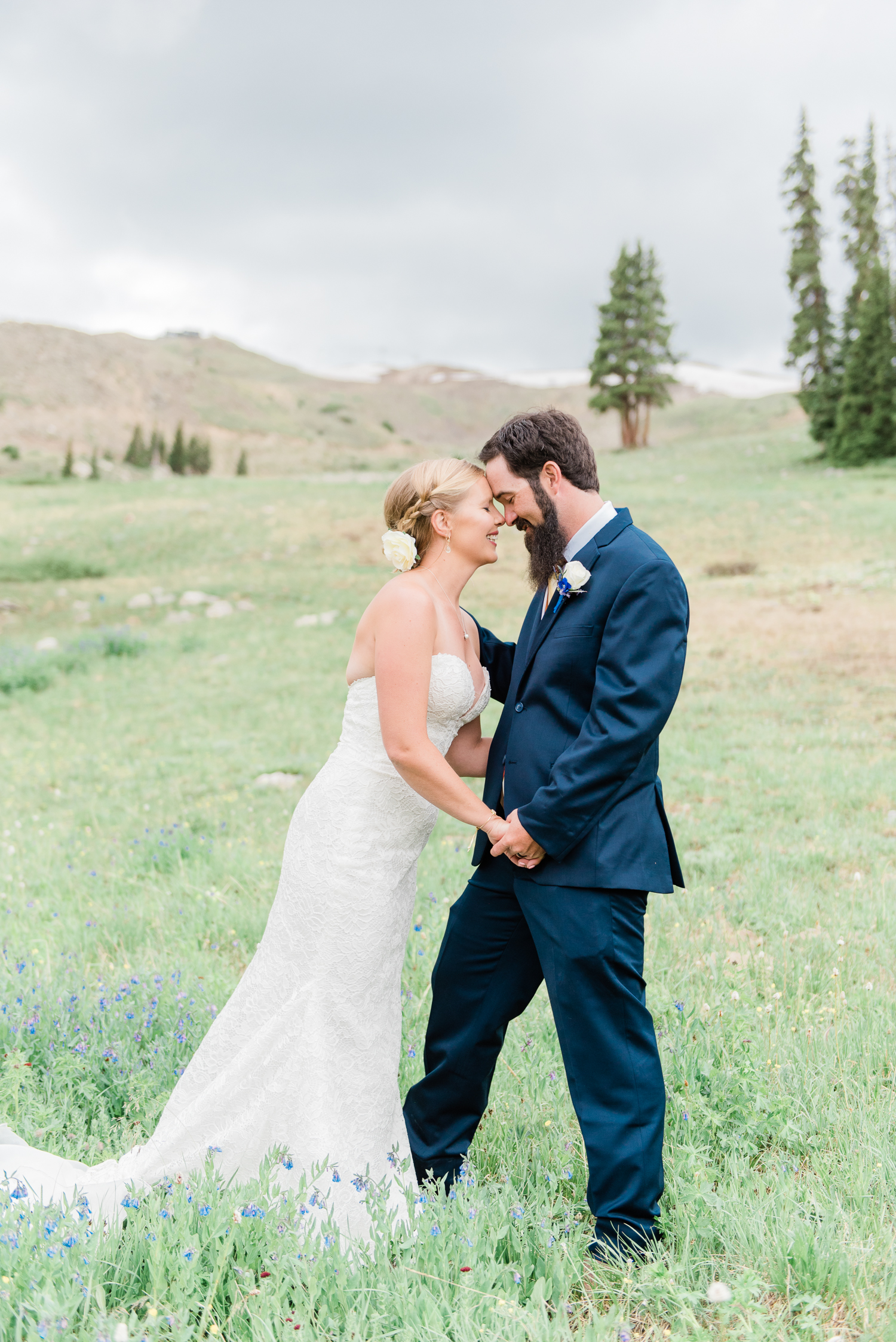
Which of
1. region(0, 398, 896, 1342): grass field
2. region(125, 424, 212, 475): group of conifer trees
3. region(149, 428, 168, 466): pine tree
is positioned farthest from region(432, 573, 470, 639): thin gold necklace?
region(149, 428, 168, 466): pine tree

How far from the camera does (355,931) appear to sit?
355 centimetres

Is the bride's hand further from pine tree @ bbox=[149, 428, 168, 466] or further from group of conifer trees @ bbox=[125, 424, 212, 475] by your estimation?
pine tree @ bbox=[149, 428, 168, 466]

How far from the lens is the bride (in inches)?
132

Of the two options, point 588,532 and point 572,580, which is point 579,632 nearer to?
point 572,580

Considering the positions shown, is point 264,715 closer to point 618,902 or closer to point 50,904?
point 50,904

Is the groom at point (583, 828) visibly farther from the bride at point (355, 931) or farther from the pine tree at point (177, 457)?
the pine tree at point (177, 457)

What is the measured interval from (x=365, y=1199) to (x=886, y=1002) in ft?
8.90

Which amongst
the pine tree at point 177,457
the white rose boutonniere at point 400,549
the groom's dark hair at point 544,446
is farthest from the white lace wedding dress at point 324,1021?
the pine tree at point 177,457

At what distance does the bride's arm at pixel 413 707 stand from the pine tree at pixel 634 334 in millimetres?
56177

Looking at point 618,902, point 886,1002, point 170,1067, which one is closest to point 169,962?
point 170,1067

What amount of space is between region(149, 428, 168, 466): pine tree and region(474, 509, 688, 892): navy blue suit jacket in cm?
7831

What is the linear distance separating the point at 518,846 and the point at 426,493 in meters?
1.35

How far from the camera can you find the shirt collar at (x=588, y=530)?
135 inches

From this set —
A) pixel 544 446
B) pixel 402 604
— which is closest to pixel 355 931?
pixel 402 604
